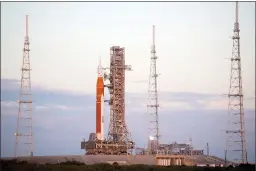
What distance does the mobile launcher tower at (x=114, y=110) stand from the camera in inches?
2325

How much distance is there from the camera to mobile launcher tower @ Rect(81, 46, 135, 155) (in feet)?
194

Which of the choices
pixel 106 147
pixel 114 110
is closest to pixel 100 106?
pixel 114 110

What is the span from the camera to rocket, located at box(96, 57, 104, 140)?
5925 centimetres

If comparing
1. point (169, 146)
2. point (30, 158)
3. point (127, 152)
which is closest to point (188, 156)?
point (169, 146)

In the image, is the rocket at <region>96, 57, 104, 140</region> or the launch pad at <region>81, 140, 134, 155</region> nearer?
the launch pad at <region>81, 140, 134, 155</region>

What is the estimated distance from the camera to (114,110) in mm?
59906

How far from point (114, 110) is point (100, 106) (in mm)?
1697

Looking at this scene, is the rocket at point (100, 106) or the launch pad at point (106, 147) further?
the rocket at point (100, 106)

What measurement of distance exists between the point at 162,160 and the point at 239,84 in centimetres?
1142

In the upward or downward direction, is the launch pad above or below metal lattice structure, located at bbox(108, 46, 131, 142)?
below

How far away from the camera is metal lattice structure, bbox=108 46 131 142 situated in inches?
2357

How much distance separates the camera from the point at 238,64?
51.5m

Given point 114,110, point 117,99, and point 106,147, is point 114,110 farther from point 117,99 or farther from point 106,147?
point 106,147

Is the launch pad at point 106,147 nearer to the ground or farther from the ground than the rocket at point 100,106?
nearer to the ground
